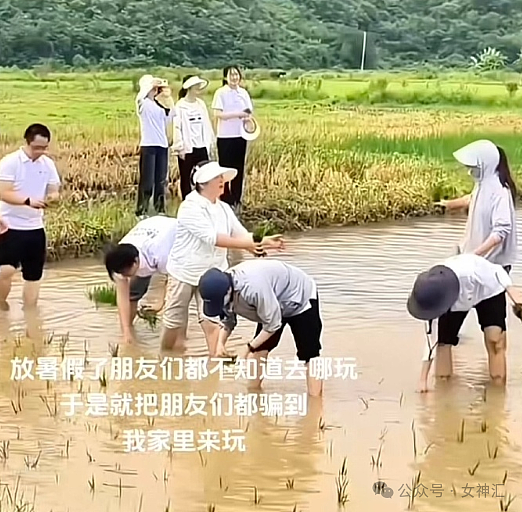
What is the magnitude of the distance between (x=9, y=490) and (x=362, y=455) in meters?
1.28

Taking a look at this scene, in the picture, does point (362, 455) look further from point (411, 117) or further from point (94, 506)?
point (411, 117)

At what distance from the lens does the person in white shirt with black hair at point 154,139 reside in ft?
30.8

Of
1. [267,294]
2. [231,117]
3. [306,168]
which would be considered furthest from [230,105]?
[267,294]

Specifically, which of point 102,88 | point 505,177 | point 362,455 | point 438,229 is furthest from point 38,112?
point 362,455

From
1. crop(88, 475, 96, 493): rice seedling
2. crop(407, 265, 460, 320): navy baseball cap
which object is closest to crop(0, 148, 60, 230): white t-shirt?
crop(407, 265, 460, 320): navy baseball cap

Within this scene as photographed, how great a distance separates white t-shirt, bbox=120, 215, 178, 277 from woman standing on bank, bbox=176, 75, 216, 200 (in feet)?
10.2

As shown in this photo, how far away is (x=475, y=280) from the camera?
17.8ft

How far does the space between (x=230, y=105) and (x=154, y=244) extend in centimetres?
369

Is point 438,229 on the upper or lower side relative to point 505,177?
lower

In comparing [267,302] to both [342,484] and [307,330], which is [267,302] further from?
[342,484]

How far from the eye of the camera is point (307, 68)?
13.3 m

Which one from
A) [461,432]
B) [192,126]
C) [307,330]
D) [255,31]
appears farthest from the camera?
[255,31]

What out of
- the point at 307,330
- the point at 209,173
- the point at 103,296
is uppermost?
the point at 209,173

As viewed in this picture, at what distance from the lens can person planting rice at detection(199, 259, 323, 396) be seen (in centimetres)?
493
